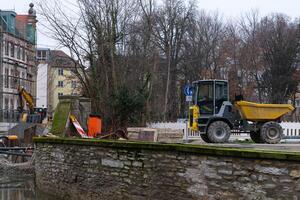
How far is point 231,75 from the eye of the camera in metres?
59.3

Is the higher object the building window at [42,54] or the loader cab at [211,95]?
the building window at [42,54]

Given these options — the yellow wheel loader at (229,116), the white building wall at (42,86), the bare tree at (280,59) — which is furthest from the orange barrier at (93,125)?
the white building wall at (42,86)

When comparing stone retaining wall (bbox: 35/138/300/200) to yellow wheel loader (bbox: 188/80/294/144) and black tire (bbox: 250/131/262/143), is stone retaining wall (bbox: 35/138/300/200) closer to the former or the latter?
yellow wheel loader (bbox: 188/80/294/144)

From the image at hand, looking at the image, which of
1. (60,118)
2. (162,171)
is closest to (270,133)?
(60,118)

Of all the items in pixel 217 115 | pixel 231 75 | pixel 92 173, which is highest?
pixel 231 75

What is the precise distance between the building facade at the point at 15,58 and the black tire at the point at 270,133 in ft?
132

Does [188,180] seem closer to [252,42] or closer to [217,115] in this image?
[217,115]

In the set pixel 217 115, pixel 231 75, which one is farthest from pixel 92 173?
pixel 231 75

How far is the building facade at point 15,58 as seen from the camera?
6462 centimetres

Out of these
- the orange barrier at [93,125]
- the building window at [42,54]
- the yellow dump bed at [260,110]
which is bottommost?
the orange barrier at [93,125]

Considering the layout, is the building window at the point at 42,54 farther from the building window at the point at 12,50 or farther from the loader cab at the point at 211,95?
the loader cab at the point at 211,95

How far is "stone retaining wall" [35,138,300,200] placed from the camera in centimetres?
902

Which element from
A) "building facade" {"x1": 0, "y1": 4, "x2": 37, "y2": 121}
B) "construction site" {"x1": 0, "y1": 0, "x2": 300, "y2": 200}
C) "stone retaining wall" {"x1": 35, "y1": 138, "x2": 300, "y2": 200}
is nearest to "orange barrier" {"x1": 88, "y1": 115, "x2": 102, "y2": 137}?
"construction site" {"x1": 0, "y1": 0, "x2": 300, "y2": 200}

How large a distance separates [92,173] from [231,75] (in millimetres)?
46505
